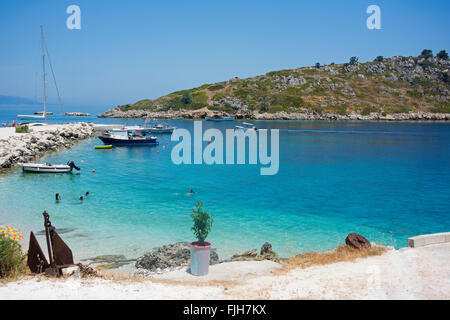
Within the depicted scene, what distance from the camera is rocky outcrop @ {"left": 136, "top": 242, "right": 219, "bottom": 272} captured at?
49.9ft

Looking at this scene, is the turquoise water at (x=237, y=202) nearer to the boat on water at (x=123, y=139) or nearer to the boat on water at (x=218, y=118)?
the boat on water at (x=123, y=139)

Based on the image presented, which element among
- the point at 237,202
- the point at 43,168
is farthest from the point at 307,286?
the point at 43,168

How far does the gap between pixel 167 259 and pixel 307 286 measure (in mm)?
7687

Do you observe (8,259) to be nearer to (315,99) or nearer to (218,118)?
(218,118)

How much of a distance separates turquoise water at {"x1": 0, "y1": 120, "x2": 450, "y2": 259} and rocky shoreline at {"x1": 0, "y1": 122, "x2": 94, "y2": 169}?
2114mm

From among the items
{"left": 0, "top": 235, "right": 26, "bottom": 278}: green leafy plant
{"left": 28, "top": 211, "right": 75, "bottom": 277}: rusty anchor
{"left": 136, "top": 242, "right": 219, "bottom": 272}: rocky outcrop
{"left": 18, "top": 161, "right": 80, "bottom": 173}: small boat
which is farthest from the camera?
{"left": 18, "top": 161, "right": 80, "bottom": 173}: small boat

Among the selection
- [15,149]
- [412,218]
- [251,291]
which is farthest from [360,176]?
[15,149]

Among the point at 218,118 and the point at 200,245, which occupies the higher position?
the point at 218,118

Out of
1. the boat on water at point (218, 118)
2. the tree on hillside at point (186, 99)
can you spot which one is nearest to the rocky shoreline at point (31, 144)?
the boat on water at point (218, 118)

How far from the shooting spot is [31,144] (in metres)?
51.0

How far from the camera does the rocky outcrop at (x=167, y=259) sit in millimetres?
15208

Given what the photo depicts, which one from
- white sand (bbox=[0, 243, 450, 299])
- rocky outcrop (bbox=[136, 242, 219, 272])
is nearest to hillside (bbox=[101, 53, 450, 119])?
rocky outcrop (bbox=[136, 242, 219, 272])

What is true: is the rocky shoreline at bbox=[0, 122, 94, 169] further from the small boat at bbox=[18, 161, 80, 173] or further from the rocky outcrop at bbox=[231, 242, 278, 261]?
the rocky outcrop at bbox=[231, 242, 278, 261]
